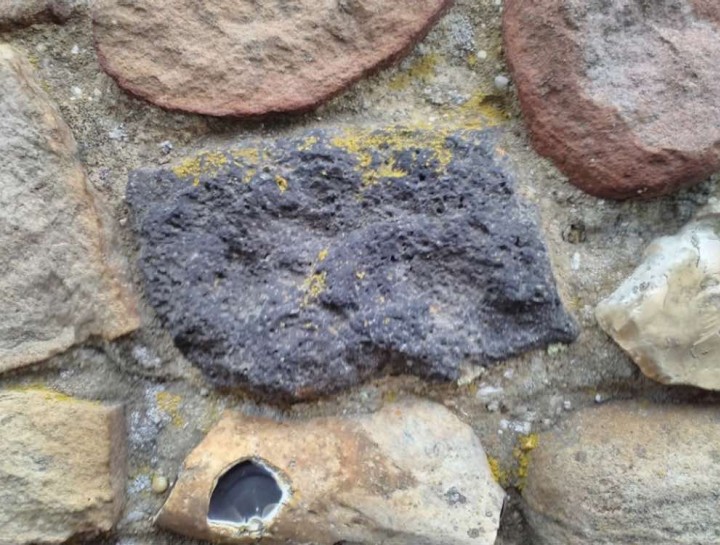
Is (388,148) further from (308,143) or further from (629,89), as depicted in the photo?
(629,89)

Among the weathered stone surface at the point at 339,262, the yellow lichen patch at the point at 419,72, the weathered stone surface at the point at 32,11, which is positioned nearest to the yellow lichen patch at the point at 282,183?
the weathered stone surface at the point at 339,262

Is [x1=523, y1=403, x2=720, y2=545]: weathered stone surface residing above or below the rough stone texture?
below

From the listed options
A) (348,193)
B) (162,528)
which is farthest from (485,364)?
(162,528)

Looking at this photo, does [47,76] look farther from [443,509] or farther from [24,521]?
[443,509]

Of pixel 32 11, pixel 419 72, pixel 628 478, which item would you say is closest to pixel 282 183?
pixel 419 72

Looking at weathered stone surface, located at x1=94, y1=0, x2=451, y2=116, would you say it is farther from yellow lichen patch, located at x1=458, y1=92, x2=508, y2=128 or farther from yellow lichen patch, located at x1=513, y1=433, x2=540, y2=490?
yellow lichen patch, located at x1=513, y1=433, x2=540, y2=490

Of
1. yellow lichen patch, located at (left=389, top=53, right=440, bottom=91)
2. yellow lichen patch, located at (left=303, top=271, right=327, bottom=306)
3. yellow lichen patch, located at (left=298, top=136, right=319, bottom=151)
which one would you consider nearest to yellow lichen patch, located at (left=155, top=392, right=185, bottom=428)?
yellow lichen patch, located at (left=303, top=271, right=327, bottom=306)

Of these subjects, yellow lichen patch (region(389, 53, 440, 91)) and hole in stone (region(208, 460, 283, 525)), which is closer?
hole in stone (region(208, 460, 283, 525))
